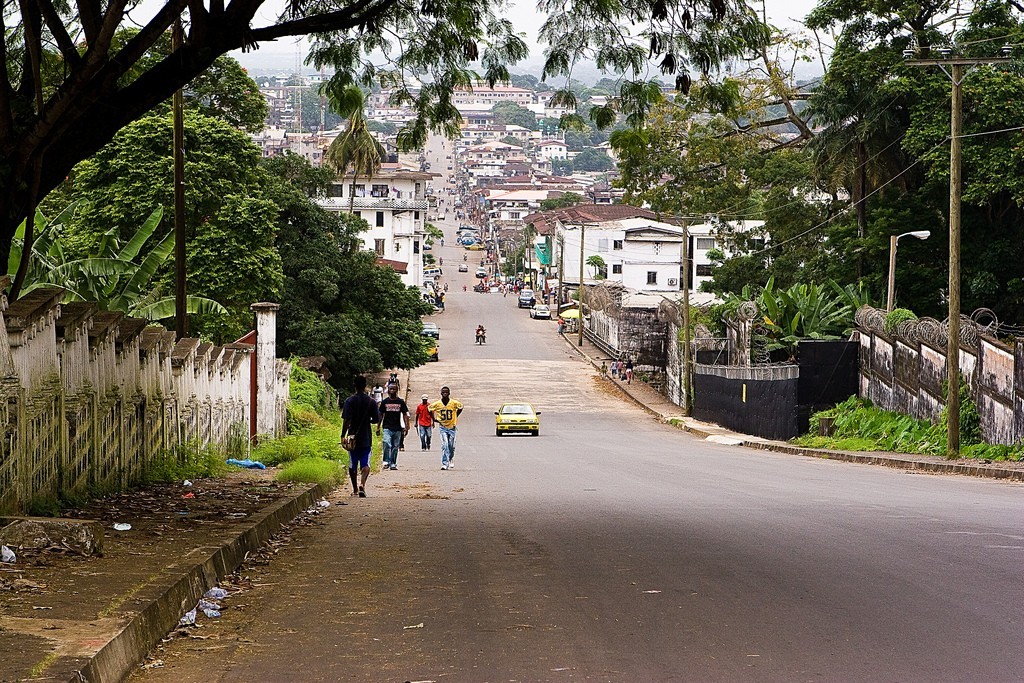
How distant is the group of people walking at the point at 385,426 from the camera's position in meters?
16.9

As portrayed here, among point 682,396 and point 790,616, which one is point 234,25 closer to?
point 790,616

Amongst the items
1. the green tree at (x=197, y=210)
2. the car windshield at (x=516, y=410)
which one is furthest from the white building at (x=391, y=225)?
the car windshield at (x=516, y=410)

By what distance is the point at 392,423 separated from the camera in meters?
23.1

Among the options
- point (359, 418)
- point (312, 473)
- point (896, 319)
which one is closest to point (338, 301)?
point (896, 319)

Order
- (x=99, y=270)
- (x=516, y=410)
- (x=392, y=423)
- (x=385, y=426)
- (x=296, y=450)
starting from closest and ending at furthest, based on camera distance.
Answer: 1. (x=296, y=450)
2. (x=392, y=423)
3. (x=385, y=426)
4. (x=99, y=270)
5. (x=516, y=410)

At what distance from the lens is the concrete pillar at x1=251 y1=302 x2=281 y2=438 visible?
2603 cm

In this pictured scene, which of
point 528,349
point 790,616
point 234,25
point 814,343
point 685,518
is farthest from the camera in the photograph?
point 528,349

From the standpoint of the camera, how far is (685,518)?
13.5 meters

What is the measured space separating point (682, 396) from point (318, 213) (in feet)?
61.5

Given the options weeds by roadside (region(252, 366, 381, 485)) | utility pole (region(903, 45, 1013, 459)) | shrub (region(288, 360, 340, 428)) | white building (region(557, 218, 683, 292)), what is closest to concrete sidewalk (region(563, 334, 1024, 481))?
utility pole (region(903, 45, 1013, 459))

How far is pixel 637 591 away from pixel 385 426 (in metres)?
14.9

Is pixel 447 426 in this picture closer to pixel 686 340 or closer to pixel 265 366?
pixel 265 366

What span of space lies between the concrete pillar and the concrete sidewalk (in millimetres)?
14104

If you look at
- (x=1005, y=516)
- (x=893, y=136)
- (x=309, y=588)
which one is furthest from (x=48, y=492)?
(x=893, y=136)
